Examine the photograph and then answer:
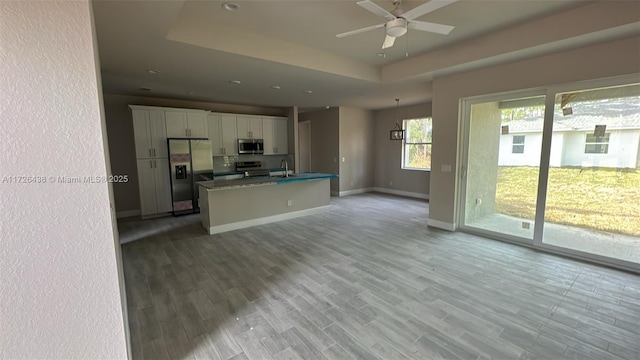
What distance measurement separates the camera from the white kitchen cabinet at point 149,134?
5.35 metres

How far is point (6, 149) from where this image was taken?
1.05 metres

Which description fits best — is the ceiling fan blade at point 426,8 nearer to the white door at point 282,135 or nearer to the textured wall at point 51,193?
the textured wall at point 51,193

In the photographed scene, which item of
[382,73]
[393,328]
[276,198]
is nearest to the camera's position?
[393,328]

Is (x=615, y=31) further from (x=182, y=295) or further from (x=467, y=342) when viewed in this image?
(x=182, y=295)

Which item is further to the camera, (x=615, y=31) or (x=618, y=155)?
(x=618, y=155)

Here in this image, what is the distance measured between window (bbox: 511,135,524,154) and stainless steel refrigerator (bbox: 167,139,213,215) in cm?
577

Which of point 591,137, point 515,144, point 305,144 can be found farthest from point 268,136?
point 591,137

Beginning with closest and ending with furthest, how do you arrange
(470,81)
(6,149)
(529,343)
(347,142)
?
(6,149), (529,343), (470,81), (347,142)

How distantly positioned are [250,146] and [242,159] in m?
0.53

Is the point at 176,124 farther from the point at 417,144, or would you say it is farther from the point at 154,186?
the point at 417,144

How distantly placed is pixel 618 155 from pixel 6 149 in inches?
205

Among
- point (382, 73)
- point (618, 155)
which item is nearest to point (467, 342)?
point (618, 155)

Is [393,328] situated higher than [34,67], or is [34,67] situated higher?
[34,67]

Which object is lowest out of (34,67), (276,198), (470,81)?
(276,198)
